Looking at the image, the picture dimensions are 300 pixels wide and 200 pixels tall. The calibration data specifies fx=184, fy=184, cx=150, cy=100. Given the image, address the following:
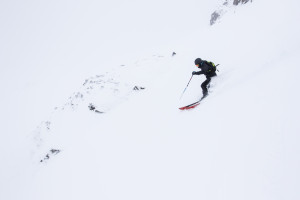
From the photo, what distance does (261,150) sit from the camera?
13.0 ft

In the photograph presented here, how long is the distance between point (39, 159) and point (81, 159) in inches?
282

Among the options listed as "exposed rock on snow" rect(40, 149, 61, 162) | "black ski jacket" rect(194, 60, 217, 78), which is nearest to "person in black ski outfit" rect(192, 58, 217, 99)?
"black ski jacket" rect(194, 60, 217, 78)

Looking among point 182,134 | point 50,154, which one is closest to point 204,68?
point 182,134

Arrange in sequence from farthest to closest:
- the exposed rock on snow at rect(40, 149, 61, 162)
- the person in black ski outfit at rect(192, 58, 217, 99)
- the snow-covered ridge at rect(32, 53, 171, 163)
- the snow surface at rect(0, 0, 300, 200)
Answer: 1. the snow-covered ridge at rect(32, 53, 171, 163)
2. the exposed rock on snow at rect(40, 149, 61, 162)
3. the person in black ski outfit at rect(192, 58, 217, 99)
4. the snow surface at rect(0, 0, 300, 200)

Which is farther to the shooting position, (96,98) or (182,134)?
(96,98)

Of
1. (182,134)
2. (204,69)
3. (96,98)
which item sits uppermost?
(204,69)

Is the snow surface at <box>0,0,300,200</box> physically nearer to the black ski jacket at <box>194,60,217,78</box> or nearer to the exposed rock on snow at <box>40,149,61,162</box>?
the exposed rock on snow at <box>40,149,61,162</box>

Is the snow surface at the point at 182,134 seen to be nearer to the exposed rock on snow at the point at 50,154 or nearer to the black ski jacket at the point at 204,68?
the exposed rock on snow at the point at 50,154

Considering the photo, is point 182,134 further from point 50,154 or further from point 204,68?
point 50,154

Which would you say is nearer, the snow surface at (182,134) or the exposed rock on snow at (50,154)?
the snow surface at (182,134)

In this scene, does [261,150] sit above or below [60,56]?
above

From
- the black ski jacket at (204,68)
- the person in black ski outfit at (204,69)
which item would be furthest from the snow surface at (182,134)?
the black ski jacket at (204,68)

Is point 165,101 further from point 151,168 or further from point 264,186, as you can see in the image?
point 264,186

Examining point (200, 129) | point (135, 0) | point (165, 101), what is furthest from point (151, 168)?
point (135, 0)
